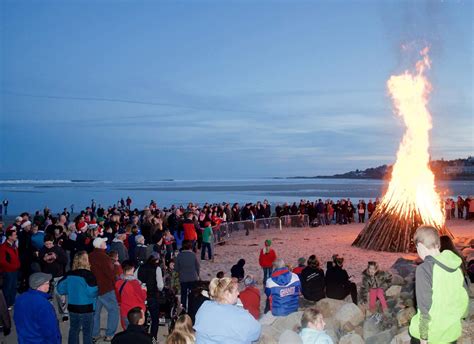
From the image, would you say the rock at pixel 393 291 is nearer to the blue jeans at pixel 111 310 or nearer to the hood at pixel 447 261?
the blue jeans at pixel 111 310

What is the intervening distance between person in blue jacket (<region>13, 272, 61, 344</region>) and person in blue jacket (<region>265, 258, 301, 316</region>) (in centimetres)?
346

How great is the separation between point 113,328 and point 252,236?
1473 centimetres

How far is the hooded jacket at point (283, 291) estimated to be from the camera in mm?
7895

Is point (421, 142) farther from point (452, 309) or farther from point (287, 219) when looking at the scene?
point (452, 309)

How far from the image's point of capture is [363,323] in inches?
324

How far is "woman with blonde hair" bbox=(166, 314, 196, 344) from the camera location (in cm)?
460

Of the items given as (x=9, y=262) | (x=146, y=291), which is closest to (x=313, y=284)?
(x=146, y=291)

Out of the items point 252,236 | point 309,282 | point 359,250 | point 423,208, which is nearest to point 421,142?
point 423,208

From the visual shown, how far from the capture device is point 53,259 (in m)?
9.89

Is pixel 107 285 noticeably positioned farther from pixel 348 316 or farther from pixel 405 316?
pixel 405 316

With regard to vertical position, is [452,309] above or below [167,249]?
above

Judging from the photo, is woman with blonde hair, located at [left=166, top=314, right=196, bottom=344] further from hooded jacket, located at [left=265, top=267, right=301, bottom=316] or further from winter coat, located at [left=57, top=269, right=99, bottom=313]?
hooded jacket, located at [left=265, top=267, right=301, bottom=316]

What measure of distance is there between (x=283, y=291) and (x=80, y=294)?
122 inches

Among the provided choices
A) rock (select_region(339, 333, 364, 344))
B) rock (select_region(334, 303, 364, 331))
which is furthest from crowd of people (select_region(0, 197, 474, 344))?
rock (select_region(339, 333, 364, 344))
